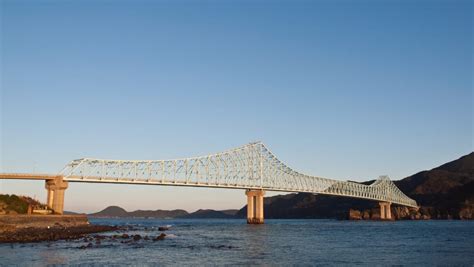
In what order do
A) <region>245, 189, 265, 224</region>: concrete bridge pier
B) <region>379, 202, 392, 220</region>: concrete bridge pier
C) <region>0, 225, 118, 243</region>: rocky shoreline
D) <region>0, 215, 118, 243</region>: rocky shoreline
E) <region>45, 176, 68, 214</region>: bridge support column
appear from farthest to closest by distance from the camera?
<region>379, 202, 392, 220</region>: concrete bridge pier < <region>245, 189, 265, 224</region>: concrete bridge pier < <region>45, 176, 68, 214</region>: bridge support column < <region>0, 215, 118, 243</region>: rocky shoreline < <region>0, 225, 118, 243</region>: rocky shoreline

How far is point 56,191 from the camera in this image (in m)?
79.1

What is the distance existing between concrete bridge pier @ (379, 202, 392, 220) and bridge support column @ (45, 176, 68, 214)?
4992 inches

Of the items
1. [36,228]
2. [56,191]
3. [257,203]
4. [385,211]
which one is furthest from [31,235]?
[385,211]

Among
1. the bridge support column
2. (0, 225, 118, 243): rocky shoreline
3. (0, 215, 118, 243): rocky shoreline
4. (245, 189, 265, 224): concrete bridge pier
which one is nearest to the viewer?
(0, 225, 118, 243): rocky shoreline

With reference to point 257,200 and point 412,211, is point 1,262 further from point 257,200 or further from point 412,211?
point 412,211

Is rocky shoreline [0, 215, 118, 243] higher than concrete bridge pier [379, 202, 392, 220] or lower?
lower

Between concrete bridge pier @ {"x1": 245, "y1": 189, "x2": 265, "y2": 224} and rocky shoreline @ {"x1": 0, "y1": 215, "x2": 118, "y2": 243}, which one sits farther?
concrete bridge pier @ {"x1": 245, "y1": 189, "x2": 265, "y2": 224}

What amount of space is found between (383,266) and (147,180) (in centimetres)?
7127

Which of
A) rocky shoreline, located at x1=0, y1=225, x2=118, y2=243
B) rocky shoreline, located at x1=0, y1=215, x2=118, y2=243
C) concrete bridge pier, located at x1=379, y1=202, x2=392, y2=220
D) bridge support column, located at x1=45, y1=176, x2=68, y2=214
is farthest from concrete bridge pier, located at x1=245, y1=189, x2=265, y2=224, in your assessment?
concrete bridge pier, located at x1=379, y1=202, x2=392, y2=220

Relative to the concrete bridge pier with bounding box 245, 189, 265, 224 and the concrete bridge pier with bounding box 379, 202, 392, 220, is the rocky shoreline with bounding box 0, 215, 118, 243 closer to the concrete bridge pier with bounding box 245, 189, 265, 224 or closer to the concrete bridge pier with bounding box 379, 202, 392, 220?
the concrete bridge pier with bounding box 245, 189, 265, 224

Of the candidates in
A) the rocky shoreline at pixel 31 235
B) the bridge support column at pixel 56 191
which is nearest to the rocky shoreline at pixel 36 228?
the rocky shoreline at pixel 31 235

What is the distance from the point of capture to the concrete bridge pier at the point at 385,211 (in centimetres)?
17607

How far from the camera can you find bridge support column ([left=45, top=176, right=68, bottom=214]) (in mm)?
77863

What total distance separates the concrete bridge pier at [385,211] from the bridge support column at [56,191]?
127 metres
